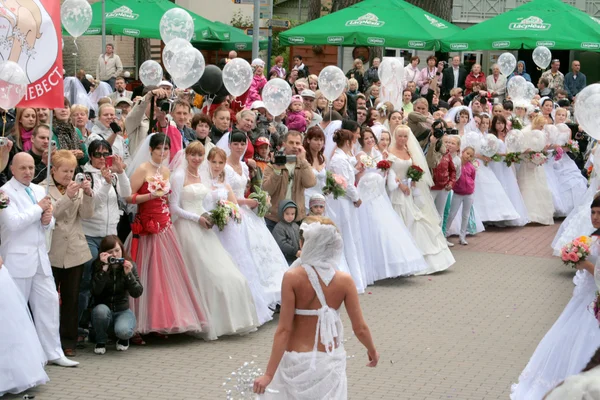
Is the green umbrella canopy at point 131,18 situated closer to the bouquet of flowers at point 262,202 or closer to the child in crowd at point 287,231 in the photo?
the child in crowd at point 287,231

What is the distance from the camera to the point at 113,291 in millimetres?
9055

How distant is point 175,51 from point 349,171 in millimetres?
2684

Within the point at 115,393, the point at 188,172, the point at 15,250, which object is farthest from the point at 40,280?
the point at 188,172

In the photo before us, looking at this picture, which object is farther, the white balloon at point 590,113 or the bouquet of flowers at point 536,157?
the bouquet of flowers at point 536,157

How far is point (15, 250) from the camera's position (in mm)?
8164

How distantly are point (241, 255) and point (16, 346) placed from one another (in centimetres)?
305

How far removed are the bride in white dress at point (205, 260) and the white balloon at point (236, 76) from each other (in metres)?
2.31

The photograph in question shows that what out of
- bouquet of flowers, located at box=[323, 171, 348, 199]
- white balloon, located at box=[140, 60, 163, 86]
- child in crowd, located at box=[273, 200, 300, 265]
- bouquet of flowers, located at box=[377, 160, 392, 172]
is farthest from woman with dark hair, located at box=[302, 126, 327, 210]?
white balloon, located at box=[140, 60, 163, 86]

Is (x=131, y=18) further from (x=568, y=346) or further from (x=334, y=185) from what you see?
(x=568, y=346)

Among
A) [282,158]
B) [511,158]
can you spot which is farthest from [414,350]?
[511,158]

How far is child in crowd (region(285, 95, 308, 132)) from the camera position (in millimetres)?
13805

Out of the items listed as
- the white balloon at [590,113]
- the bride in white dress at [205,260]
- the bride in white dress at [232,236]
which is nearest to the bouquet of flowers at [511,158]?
the white balloon at [590,113]

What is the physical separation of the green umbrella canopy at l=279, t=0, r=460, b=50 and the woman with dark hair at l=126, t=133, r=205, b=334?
1272cm

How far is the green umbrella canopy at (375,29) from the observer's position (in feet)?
72.0
